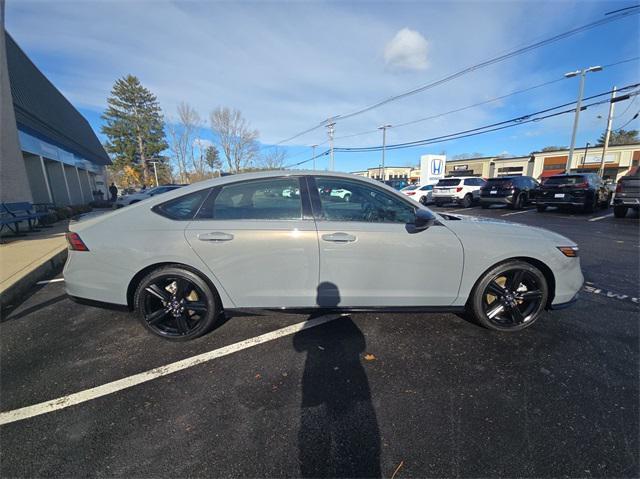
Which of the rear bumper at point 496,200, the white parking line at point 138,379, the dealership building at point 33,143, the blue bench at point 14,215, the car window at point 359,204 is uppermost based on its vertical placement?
the dealership building at point 33,143

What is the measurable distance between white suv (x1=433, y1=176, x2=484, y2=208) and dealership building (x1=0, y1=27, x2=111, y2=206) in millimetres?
18468

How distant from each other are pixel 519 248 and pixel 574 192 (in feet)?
39.3

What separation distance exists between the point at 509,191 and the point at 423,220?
551 inches

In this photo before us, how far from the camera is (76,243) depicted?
2.57 m

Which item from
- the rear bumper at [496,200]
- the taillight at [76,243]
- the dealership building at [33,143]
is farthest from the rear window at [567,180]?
the dealership building at [33,143]

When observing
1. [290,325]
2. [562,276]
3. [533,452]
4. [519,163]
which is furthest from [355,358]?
[519,163]

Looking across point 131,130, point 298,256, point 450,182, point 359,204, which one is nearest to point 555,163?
point 450,182

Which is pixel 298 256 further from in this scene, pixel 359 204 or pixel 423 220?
pixel 423 220

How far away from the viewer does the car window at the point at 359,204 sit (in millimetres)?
2648

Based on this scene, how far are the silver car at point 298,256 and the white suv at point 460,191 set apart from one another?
584 inches

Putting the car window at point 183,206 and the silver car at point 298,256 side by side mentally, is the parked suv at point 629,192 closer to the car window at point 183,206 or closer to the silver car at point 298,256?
the silver car at point 298,256

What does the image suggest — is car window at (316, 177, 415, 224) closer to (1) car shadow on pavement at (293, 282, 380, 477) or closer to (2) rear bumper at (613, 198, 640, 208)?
(1) car shadow on pavement at (293, 282, 380, 477)

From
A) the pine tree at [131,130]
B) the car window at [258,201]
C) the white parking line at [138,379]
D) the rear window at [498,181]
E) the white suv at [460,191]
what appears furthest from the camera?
the pine tree at [131,130]

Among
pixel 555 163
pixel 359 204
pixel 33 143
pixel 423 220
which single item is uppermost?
pixel 33 143
